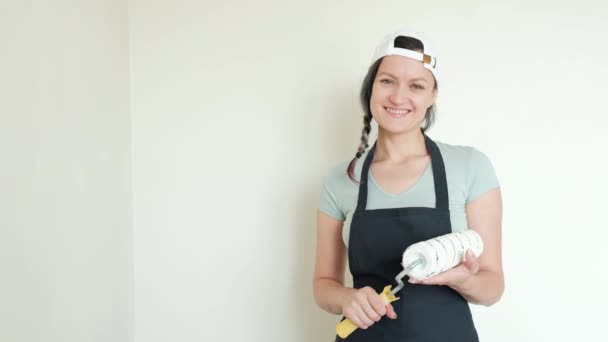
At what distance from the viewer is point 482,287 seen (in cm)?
118

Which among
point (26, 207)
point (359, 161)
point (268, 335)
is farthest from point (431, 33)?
point (26, 207)

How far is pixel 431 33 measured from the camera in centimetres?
174

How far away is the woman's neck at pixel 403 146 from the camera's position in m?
1.36

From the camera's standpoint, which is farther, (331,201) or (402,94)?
(331,201)

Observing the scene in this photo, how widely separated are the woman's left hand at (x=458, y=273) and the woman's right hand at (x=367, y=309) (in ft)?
0.24

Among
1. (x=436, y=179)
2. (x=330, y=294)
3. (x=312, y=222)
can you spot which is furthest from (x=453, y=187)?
(x=312, y=222)

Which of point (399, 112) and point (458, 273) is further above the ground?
point (399, 112)

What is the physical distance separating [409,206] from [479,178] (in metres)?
0.17

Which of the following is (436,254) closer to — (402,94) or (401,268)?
(401,268)

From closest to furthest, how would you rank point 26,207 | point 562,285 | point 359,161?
point 26,207 → point 359,161 → point 562,285

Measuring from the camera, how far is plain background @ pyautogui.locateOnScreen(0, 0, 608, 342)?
170cm

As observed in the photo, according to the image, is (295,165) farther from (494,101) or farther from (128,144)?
(494,101)

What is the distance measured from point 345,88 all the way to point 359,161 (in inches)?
17.4

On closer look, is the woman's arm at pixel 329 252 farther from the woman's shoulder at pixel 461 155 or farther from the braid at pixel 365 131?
the woman's shoulder at pixel 461 155
